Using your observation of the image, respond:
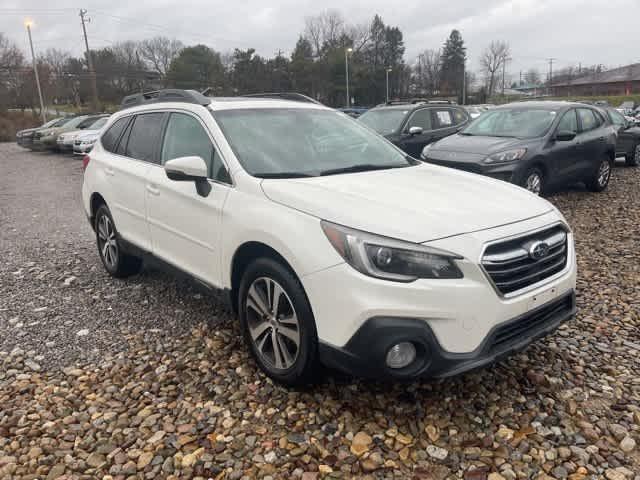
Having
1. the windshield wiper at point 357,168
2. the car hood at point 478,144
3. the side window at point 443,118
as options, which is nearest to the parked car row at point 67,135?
the side window at point 443,118

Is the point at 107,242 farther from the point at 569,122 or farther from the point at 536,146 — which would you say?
the point at 569,122

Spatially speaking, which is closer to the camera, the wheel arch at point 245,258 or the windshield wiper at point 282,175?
the wheel arch at point 245,258

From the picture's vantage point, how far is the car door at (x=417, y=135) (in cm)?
1025

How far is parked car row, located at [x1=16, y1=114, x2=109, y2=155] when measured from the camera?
18.0m

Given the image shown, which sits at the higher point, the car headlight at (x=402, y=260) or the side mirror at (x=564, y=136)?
the side mirror at (x=564, y=136)

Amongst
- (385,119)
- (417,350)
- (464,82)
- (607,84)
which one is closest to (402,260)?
(417,350)

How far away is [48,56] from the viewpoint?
63.8 m

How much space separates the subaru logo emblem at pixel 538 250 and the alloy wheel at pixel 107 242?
3.77 metres

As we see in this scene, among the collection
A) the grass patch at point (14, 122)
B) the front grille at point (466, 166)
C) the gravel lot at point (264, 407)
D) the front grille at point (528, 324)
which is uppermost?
the grass patch at point (14, 122)

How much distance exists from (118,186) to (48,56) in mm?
70834

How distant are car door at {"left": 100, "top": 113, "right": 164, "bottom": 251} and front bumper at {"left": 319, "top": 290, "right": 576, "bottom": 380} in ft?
7.72

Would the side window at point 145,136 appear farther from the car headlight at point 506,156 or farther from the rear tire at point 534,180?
the rear tire at point 534,180

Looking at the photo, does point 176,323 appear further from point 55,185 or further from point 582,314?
point 55,185

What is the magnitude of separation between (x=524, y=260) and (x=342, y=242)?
0.98 metres
